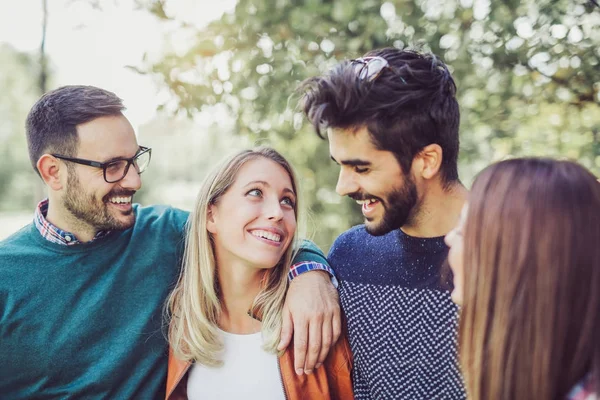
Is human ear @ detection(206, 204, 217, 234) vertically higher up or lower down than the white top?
higher up

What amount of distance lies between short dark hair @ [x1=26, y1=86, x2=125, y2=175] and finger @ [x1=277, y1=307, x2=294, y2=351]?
1250 millimetres

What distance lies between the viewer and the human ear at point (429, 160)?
219 cm

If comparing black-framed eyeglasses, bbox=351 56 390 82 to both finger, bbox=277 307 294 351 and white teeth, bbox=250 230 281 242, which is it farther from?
finger, bbox=277 307 294 351

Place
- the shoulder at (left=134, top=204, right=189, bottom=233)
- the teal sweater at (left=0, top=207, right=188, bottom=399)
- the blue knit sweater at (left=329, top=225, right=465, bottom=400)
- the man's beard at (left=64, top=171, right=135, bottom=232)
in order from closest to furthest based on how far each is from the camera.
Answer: the blue knit sweater at (left=329, top=225, right=465, bottom=400)
the teal sweater at (left=0, top=207, right=188, bottom=399)
the man's beard at (left=64, top=171, right=135, bottom=232)
the shoulder at (left=134, top=204, right=189, bottom=233)

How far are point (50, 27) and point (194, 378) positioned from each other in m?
2.25

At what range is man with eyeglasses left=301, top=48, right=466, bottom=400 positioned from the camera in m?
2.12

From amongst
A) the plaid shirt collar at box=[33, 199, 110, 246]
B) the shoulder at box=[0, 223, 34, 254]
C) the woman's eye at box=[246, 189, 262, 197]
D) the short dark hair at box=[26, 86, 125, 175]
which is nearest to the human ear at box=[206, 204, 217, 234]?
the woman's eye at box=[246, 189, 262, 197]

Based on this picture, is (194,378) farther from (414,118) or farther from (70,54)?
(70,54)

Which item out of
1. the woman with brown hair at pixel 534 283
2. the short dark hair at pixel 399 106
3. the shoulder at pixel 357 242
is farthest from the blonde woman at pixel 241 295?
the woman with brown hair at pixel 534 283

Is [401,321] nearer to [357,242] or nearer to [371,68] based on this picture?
[357,242]

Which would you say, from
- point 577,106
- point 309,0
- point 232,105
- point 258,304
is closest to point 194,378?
point 258,304

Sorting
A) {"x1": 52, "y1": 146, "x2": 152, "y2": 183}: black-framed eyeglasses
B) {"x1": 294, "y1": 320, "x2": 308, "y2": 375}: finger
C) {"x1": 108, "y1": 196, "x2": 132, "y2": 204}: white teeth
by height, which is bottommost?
{"x1": 294, "y1": 320, "x2": 308, "y2": 375}: finger

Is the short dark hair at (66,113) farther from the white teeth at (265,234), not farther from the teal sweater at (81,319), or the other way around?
the white teeth at (265,234)

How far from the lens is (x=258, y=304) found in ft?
8.30
